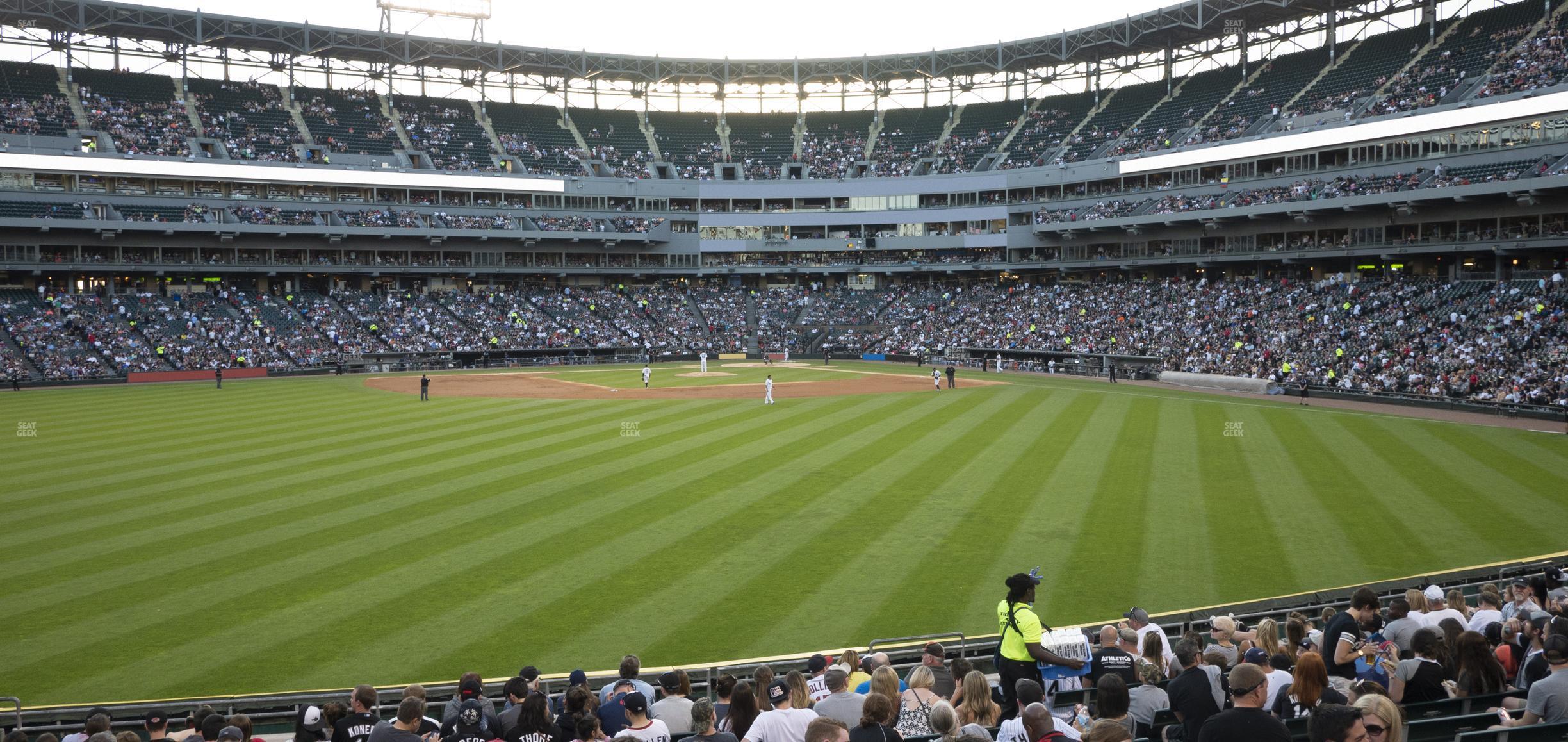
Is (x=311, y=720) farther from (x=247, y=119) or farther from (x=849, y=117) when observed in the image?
(x=849, y=117)

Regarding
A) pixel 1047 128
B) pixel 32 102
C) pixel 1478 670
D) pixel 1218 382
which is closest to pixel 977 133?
pixel 1047 128

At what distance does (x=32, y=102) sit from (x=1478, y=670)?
91.1m

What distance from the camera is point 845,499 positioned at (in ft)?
75.1

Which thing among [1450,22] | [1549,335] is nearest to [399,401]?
[1549,335]

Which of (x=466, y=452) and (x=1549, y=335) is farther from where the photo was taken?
(x=1549, y=335)

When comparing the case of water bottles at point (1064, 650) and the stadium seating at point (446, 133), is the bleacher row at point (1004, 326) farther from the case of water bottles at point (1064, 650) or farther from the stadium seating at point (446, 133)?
the case of water bottles at point (1064, 650)

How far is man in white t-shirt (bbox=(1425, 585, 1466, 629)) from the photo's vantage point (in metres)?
9.87

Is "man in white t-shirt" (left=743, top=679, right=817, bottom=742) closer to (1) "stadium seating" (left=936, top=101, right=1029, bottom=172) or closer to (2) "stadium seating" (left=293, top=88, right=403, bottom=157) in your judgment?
(2) "stadium seating" (left=293, top=88, right=403, bottom=157)

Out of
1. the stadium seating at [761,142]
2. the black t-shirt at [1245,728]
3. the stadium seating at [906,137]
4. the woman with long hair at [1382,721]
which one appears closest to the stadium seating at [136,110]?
the stadium seating at [761,142]

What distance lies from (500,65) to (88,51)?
1286 inches

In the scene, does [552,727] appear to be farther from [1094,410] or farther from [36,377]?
[36,377]

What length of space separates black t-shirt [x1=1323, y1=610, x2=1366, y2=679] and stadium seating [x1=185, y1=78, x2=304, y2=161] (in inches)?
3296

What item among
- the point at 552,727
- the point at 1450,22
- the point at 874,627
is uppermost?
the point at 1450,22

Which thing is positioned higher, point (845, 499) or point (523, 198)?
point (523, 198)
